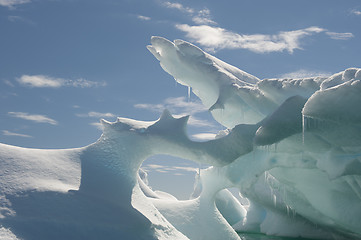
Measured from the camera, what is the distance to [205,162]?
338 inches

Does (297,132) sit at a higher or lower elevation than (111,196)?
higher

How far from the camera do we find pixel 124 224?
6.89 meters

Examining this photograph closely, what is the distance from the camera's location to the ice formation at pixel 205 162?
6.43m

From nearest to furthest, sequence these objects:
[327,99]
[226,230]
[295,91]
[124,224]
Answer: [327,99] < [124,224] < [295,91] < [226,230]

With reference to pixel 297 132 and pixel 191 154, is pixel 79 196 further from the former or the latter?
pixel 297 132

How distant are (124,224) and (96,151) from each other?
2371 millimetres

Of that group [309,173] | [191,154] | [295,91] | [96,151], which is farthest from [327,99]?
[96,151]

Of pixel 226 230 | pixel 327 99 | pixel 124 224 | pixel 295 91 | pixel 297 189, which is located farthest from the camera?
pixel 297 189

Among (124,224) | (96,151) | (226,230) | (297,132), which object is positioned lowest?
(226,230)

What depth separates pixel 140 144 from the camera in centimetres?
877

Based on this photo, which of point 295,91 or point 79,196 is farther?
point 295,91

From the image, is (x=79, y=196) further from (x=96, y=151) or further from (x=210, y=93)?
(x=210, y=93)

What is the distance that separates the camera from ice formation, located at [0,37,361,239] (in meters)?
6.43

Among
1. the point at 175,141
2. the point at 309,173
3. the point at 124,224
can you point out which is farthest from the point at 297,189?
the point at 124,224
